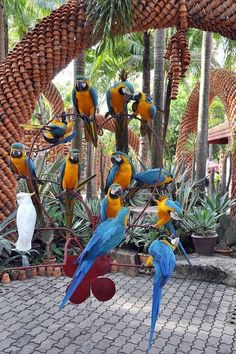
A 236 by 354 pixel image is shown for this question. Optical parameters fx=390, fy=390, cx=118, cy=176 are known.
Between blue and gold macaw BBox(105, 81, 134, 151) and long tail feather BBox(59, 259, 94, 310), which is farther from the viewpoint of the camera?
blue and gold macaw BBox(105, 81, 134, 151)

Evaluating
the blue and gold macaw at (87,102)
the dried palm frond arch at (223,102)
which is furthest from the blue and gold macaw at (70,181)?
the dried palm frond arch at (223,102)

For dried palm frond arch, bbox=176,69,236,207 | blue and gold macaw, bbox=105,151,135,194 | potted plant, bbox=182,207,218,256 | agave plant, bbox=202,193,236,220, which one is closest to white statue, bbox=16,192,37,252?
blue and gold macaw, bbox=105,151,135,194

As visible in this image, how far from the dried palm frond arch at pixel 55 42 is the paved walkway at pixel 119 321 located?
1.47 m

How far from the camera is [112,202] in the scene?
175 centimetres

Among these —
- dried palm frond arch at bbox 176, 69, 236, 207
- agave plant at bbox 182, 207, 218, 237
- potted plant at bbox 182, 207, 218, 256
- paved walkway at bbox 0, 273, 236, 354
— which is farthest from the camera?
dried palm frond arch at bbox 176, 69, 236, 207

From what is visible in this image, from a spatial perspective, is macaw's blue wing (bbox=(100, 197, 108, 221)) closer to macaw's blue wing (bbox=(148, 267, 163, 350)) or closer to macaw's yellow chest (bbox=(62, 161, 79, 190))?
macaw's yellow chest (bbox=(62, 161, 79, 190))

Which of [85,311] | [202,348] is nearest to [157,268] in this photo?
[202,348]

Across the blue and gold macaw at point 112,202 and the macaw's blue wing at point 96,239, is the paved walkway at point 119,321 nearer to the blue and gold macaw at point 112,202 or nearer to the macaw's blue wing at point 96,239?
the blue and gold macaw at point 112,202

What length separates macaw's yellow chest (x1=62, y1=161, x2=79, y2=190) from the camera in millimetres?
1951

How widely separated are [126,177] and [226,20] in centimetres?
369

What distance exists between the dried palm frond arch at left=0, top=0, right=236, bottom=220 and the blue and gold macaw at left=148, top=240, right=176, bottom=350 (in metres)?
3.73

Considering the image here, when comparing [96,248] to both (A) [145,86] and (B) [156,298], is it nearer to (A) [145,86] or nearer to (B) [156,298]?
(B) [156,298]

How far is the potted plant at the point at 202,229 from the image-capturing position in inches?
226

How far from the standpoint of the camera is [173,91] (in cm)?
351
